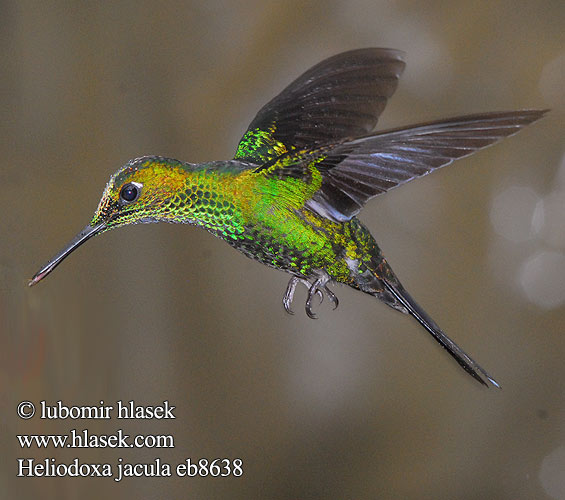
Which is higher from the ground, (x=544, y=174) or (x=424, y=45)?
(x=424, y=45)

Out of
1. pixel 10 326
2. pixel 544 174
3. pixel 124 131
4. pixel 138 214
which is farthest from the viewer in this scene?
pixel 544 174

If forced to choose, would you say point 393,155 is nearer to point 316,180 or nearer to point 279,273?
point 316,180

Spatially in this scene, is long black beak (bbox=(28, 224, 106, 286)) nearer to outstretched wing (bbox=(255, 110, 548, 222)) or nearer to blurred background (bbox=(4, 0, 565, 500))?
outstretched wing (bbox=(255, 110, 548, 222))

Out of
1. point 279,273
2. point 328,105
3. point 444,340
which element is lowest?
point 444,340

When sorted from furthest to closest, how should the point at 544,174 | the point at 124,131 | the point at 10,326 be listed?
the point at 544,174 → the point at 124,131 → the point at 10,326

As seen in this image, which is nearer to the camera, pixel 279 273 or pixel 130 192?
pixel 130 192

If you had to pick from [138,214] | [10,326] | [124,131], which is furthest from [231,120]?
[138,214]

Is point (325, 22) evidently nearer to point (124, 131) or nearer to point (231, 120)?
point (231, 120)

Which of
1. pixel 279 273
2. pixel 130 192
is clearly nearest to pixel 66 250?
pixel 130 192
